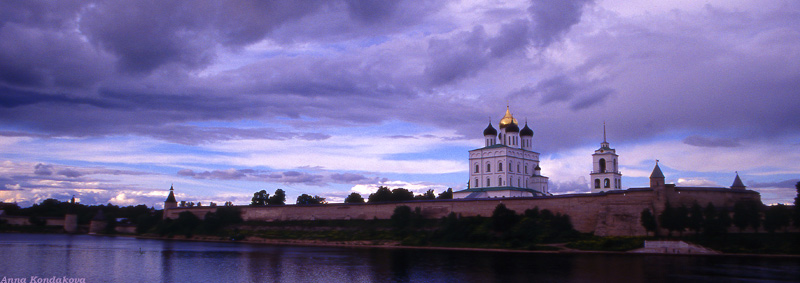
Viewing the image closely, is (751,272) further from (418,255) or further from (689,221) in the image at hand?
(418,255)

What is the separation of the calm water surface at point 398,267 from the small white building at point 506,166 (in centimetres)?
2208

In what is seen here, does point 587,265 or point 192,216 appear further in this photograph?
point 192,216

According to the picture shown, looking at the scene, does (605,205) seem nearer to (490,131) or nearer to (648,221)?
(648,221)

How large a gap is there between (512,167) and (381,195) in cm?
1544

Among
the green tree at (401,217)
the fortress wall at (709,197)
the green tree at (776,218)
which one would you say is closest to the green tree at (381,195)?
the green tree at (401,217)

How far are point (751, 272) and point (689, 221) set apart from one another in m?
10.3

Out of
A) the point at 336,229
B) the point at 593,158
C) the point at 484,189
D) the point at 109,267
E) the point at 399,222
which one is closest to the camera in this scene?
the point at 109,267

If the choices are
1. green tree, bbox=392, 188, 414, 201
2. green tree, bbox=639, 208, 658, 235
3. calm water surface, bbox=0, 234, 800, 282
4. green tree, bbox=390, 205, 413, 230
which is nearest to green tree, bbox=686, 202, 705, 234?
green tree, bbox=639, 208, 658, 235

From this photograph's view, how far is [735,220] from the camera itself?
1304 inches

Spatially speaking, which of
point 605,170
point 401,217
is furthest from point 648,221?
point 605,170

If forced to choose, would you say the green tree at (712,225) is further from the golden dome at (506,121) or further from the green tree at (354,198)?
the green tree at (354,198)

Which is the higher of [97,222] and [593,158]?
[593,158]

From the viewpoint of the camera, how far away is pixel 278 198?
74312mm

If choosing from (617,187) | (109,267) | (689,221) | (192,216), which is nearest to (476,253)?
(689,221)
